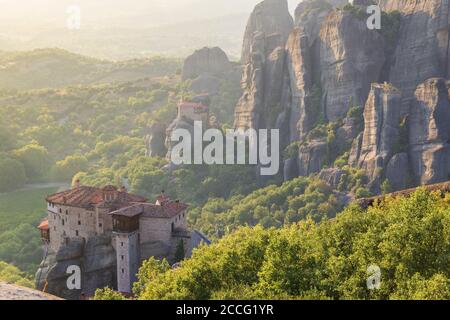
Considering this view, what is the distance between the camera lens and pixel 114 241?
5194 cm

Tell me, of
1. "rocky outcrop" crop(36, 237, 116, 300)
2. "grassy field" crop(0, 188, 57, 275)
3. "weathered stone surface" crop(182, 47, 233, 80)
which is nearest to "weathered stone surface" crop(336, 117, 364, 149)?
"rocky outcrop" crop(36, 237, 116, 300)

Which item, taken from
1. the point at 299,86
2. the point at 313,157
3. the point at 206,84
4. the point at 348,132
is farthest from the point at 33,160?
the point at 348,132

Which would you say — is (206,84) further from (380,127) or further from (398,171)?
(398,171)

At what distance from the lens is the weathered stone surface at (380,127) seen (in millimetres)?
73500

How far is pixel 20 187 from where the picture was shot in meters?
118

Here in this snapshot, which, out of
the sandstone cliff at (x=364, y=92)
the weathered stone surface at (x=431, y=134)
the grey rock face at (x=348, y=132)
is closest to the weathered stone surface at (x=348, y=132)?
the grey rock face at (x=348, y=132)

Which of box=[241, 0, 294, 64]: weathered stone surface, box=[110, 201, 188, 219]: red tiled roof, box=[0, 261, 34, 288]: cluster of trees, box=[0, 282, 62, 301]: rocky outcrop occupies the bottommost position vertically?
box=[0, 261, 34, 288]: cluster of trees

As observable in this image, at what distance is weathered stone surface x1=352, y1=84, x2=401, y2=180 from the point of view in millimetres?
73500

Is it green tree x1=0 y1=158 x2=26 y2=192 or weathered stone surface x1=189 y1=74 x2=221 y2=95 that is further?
weathered stone surface x1=189 y1=74 x2=221 y2=95

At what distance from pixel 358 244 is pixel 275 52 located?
73.5 m

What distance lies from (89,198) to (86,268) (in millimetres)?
7274

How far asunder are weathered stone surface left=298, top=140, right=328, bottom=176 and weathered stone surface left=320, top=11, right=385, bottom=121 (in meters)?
5.04

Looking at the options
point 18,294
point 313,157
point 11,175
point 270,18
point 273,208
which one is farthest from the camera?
point 270,18

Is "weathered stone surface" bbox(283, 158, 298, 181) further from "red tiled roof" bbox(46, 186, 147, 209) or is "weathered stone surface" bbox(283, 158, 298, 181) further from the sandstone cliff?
"red tiled roof" bbox(46, 186, 147, 209)
